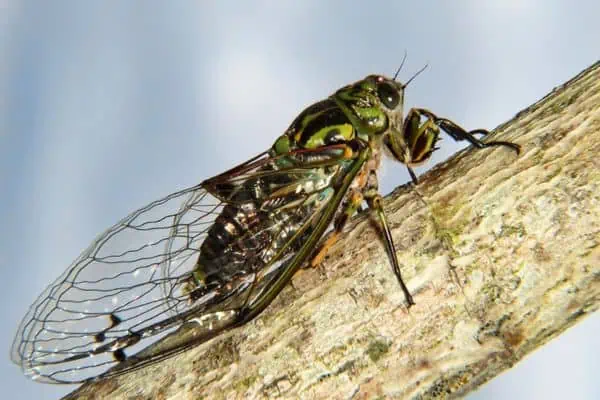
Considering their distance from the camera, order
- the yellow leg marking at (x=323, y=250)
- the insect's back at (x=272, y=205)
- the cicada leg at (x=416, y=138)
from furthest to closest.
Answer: the cicada leg at (x=416, y=138) < the insect's back at (x=272, y=205) < the yellow leg marking at (x=323, y=250)

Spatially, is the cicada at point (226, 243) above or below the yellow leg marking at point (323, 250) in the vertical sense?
Answer: above

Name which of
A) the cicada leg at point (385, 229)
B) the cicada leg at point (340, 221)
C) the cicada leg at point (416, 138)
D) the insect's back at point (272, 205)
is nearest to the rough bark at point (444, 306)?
the cicada leg at point (385, 229)

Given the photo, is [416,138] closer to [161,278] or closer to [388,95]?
[388,95]

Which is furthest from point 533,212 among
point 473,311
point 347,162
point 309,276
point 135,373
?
point 135,373

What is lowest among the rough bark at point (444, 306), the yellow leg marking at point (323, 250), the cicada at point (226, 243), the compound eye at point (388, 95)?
the rough bark at point (444, 306)

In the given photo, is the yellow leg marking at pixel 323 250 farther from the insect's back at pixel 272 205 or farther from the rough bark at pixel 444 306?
the insect's back at pixel 272 205

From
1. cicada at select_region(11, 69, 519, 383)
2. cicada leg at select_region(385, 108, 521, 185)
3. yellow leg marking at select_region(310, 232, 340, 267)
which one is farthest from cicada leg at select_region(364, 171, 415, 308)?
cicada leg at select_region(385, 108, 521, 185)

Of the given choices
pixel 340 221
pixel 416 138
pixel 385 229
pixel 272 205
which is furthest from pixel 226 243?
pixel 416 138

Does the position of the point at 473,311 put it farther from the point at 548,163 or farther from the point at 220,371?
the point at 220,371

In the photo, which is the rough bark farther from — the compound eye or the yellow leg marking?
the compound eye
